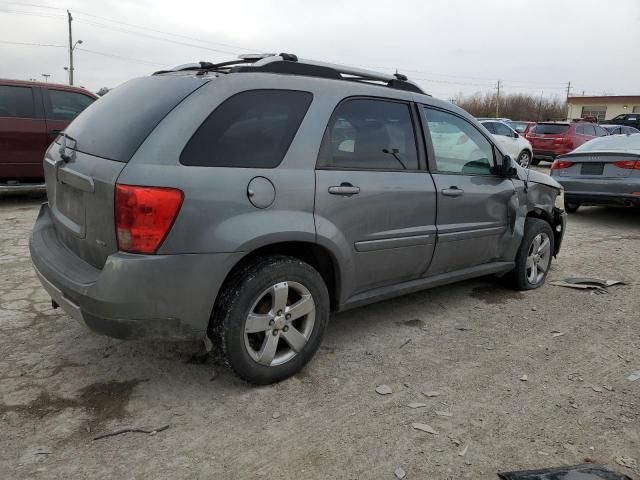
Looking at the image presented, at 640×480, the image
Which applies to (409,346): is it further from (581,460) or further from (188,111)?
(188,111)

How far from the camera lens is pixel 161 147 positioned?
2562 millimetres

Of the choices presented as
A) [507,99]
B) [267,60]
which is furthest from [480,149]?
[507,99]

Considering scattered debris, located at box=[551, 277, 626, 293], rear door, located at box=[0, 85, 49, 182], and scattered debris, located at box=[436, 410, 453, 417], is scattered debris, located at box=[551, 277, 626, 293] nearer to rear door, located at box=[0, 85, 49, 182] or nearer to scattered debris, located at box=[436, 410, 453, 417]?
scattered debris, located at box=[436, 410, 453, 417]

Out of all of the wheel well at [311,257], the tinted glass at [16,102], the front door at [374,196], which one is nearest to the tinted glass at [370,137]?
the front door at [374,196]

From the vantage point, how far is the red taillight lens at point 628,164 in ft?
25.2

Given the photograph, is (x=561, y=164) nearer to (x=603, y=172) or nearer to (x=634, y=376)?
(x=603, y=172)

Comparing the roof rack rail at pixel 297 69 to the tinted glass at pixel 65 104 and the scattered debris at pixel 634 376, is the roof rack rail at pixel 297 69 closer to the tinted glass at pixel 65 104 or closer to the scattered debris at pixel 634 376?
the scattered debris at pixel 634 376

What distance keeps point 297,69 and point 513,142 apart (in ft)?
46.5

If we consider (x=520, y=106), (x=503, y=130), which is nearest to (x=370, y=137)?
(x=503, y=130)

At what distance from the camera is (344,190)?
10.3 ft

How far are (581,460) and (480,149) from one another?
249 centimetres

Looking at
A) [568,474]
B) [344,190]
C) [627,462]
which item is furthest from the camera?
[344,190]

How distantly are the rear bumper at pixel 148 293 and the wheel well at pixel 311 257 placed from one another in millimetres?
182

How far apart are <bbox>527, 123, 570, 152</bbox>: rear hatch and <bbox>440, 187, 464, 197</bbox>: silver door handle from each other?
1457 cm
